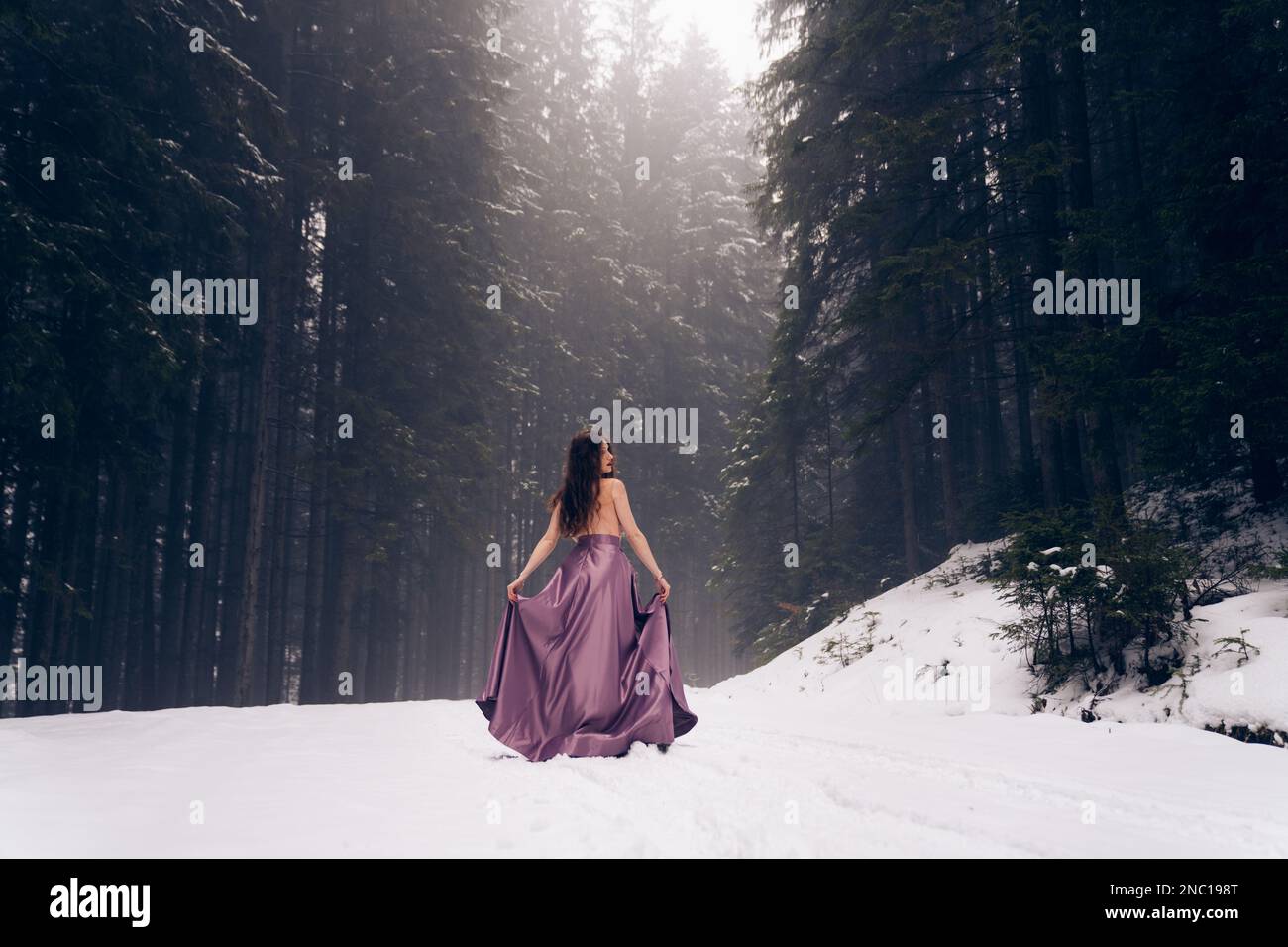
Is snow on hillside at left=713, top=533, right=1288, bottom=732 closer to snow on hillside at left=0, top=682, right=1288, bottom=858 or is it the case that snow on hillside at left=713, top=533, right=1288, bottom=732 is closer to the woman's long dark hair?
snow on hillside at left=0, top=682, right=1288, bottom=858

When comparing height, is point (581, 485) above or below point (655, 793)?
above

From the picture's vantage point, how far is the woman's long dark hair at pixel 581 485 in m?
6.93

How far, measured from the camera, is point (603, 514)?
22.9 ft

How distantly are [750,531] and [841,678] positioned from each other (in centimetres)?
1431

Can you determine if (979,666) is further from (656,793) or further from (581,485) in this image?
(656,793)

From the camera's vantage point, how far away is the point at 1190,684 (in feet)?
23.1

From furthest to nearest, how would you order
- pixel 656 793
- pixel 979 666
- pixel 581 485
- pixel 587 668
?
pixel 979 666, pixel 581 485, pixel 587 668, pixel 656 793

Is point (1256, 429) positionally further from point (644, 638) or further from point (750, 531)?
point (750, 531)

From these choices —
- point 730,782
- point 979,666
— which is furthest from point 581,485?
point 979,666

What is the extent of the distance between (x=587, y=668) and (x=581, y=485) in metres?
1.45

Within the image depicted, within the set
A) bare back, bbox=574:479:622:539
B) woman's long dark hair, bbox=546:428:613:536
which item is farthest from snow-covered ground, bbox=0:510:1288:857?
woman's long dark hair, bbox=546:428:613:536

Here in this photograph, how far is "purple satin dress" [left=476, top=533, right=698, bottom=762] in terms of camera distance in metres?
6.41
